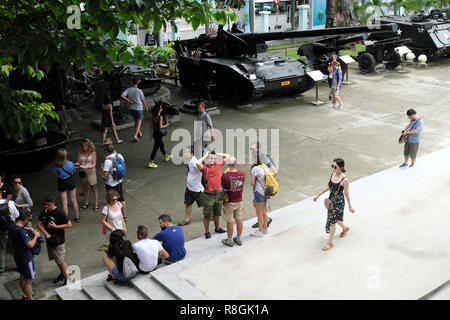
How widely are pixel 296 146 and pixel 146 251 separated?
21.4 ft

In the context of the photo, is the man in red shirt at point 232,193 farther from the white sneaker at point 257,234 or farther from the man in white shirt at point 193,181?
the man in white shirt at point 193,181

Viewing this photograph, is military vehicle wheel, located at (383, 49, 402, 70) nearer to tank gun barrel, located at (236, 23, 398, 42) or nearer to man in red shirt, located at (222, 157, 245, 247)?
tank gun barrel, located at (236, 23, 398, 42)

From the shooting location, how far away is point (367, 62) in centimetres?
2027

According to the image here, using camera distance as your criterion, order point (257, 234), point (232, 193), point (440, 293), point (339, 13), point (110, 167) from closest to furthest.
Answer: point (440, 293), point (232, 193), point (257, 234), point (110, 167), point (339, 13)

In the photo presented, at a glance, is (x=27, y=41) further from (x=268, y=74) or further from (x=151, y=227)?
(x=268, y=74)

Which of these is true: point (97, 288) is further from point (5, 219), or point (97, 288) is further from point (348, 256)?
point (348, 256)

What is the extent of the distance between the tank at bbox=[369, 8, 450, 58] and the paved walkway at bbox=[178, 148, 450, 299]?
12.9 meters

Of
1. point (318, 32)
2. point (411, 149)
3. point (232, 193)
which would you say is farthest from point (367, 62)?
point (232, 193)

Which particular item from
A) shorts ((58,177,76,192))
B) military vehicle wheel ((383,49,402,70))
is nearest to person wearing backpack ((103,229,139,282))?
shorts ((58,177,76,192))

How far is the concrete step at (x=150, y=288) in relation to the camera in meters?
6.55

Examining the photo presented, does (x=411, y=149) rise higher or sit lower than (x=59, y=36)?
lower

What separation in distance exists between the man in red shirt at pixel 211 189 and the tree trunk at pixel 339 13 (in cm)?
1869

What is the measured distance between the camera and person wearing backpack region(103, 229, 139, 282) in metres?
6.73
